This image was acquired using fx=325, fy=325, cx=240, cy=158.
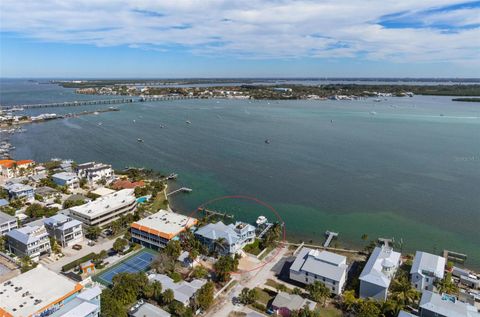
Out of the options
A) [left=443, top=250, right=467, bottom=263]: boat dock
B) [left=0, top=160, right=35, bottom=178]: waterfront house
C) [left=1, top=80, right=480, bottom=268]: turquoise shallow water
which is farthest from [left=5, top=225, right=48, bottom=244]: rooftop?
[left=443, top=250, right=467, bottom=263]: boat dock

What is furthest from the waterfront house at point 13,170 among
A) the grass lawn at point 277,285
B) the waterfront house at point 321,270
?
the waterfront house at point 321,270

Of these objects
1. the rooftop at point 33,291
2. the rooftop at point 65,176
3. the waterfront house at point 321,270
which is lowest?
the waterfront house at point 321,270

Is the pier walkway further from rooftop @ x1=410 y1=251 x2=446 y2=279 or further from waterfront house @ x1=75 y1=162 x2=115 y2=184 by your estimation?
rooftop @ x1=410 y1=251 x2=446 y2=279

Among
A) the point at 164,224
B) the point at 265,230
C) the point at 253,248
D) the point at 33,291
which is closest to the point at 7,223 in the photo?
the point at 33,291

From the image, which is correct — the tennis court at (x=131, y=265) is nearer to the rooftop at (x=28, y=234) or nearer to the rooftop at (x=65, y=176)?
the rooftop at (x=28, y=234)

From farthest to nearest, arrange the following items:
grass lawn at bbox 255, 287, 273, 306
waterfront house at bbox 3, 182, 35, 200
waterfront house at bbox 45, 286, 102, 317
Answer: waterfront house at bbox 3, 182, 35, 200
grass lawn at bbox 255, 287, 273, 306
waterfront house at bbox 45, 286, 102, 317

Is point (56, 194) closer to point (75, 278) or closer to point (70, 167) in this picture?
point (70, 167)

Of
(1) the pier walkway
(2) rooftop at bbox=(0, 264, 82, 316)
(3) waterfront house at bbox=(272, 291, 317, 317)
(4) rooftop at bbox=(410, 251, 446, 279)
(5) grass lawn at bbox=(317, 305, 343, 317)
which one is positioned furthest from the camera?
(1) the pier walkway
